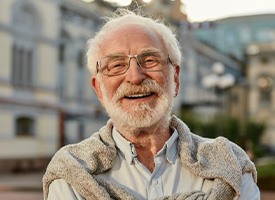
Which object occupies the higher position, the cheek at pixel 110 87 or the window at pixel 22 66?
the cheek at pixel 110 87

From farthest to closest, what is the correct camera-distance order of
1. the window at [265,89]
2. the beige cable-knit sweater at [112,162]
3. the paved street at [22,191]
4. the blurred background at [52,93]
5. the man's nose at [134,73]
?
1. the window at [265,89]
2. the blurred background at [52,93]
3. the paved street at [22,191]
4. the man's nose at [134,73]
5. the beige cable-knit sweater at [112,162]

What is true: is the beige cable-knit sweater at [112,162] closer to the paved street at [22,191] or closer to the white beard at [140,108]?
the white beard at [140,108]

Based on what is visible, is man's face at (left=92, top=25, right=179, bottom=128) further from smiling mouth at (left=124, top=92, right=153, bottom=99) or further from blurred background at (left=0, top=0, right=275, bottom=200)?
blurred background at (left=0, top=0, right=275, bottom=200)

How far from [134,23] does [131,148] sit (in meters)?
0.40

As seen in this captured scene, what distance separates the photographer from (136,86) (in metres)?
1.99

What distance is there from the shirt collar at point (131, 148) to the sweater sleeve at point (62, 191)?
8.7 inches

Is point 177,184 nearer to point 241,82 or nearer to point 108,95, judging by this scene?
point 108,95

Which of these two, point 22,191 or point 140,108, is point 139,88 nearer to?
point 140,108

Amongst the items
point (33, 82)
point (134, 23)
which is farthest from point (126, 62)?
point (33, 82)

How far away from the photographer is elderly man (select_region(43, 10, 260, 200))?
192 centimetres

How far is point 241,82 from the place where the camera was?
52625 millimetres

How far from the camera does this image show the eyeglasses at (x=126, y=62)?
2.00 m

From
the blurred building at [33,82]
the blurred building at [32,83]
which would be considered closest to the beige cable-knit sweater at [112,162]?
the blurred building at [33,82]

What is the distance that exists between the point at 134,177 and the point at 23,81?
23.6 metres
